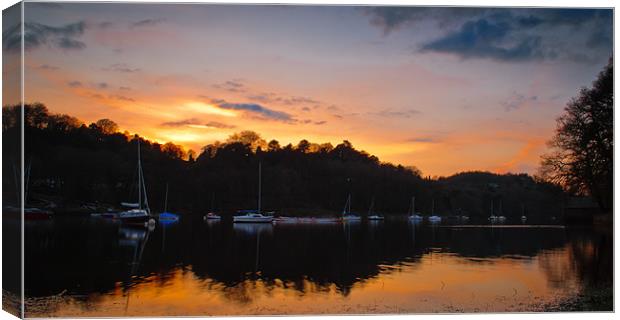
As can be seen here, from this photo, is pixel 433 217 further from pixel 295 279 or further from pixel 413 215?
pixel 295 279

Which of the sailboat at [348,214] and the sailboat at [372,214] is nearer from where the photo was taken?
the sailboat at [348,214]

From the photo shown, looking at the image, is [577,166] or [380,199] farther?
[380,199]

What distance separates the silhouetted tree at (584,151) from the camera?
3241cm

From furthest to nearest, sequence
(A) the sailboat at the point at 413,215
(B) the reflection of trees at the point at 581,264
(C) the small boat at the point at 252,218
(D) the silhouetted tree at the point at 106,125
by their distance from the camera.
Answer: (A) the sailboat at the point at 413,215 → (C) the small boat at the point at 252,218 → (D) the silhouetted tree at the point at 106,125 → (B) the reflection of trees at the point at 581,264

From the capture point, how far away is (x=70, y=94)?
23.1m

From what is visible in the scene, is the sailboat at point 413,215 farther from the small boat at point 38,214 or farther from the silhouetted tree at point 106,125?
the small boat at point 38,214

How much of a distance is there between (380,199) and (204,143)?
24.0 metres

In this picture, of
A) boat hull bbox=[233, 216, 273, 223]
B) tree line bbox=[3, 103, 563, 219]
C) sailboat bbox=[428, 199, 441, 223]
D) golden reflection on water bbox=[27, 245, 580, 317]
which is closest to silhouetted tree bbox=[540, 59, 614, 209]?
golden reflection on water bbox=[27, 245, 580, 317]

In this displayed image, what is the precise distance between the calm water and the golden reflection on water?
22 mm

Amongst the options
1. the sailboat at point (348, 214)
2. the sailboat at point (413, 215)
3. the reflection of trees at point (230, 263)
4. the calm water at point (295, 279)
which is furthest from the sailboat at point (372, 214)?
Answer: the calm water at point (295, 279)

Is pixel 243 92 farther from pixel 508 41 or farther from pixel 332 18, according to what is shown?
pixel 508 41

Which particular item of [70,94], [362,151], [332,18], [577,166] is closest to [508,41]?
[332,18]

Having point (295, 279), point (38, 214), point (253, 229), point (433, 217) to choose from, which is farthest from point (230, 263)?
point (433, 217)

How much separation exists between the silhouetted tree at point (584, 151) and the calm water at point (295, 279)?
8.02m
